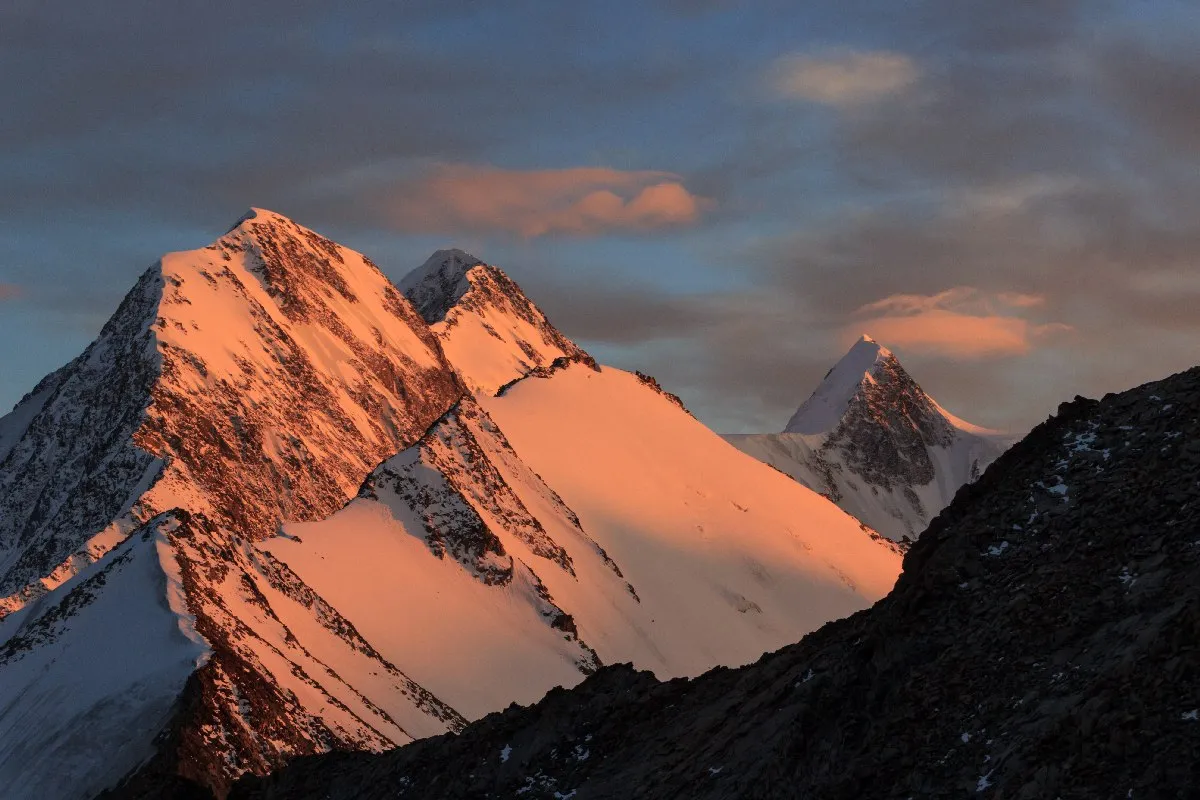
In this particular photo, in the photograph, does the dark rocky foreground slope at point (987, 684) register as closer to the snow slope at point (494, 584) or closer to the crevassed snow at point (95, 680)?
the crevassed snow at point (95, 680)

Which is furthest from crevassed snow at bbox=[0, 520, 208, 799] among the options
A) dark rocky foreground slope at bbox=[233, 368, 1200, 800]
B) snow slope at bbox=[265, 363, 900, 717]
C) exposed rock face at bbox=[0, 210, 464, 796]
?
snow slope at bbox=[265, 363, 900, 717]

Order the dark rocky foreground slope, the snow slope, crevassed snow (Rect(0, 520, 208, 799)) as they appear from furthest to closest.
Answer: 1. the snow slope
2. crevassed snow (Rect(0, 520, 208, 799))
3. the dark rocky foreground slope

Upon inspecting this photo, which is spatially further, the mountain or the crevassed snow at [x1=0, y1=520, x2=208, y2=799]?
the mountain

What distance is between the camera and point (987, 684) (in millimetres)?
38125

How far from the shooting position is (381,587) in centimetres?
15375

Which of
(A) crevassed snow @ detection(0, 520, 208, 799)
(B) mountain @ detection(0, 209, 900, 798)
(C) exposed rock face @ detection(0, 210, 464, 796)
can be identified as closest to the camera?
(A) crevassed snow @ detection(0, 520, 208, 799)

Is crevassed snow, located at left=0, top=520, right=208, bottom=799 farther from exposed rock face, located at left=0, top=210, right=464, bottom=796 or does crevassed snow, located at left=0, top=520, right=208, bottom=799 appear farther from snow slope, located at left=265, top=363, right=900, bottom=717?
snow slope, located at left=265, top=363, right=900, bottom=717

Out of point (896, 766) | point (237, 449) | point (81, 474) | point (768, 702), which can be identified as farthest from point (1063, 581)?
point (81, 474)

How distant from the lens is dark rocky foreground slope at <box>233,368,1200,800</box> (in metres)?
33.6

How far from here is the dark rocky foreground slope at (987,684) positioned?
33.6 meters

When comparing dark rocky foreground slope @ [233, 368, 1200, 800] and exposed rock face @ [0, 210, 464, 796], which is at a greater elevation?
exposed rock face @ [0, 210, 464, 796]

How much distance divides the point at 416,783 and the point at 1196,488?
82.4 feet

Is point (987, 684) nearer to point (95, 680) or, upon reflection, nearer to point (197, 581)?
point (95, 680)

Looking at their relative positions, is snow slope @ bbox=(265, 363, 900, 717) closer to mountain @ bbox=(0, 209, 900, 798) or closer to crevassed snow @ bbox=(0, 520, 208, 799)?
mountain @ bbox=(0, 209, 900, 798)
